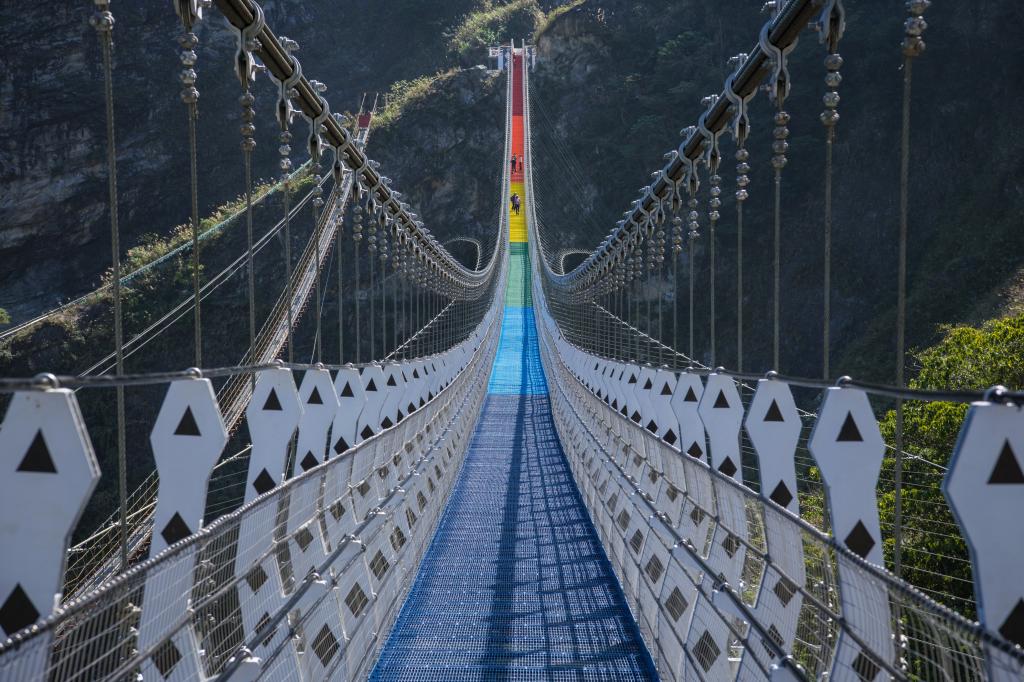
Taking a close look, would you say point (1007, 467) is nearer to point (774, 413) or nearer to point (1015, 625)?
point (1015, 625)

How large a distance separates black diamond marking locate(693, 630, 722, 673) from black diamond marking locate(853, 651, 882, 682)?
66cm

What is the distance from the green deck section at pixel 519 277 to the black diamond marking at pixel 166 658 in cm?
2422

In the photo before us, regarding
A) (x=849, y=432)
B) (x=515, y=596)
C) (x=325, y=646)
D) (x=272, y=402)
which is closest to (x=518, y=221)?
(x=515, y=596)

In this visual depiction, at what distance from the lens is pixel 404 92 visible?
4431 cm

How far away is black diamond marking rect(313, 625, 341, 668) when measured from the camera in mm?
2977

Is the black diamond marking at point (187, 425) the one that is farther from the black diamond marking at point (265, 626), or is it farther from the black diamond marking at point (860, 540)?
the black diamond marking at point (860, 540)

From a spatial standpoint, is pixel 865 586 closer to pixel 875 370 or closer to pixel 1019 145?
pixel 875 370

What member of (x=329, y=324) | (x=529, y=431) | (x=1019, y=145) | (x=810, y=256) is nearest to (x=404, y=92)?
(x=329, y=324)

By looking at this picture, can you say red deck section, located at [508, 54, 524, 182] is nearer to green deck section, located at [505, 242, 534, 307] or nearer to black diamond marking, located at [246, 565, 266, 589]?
green deck section, located at [505, 242, 534, 307]

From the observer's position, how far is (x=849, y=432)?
2.72 metres

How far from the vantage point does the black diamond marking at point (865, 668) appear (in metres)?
2.14

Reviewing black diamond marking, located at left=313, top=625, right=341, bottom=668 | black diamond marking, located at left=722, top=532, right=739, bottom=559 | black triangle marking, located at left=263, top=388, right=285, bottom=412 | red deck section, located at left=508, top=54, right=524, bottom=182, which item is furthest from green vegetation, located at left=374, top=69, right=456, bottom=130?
black diamond marking, located at left=313, top=625, right=341, bottom=668

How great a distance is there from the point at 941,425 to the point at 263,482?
8.36 m

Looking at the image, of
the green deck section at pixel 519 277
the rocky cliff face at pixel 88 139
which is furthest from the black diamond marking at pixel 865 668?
the rocky cliff face at pixel 88 139
